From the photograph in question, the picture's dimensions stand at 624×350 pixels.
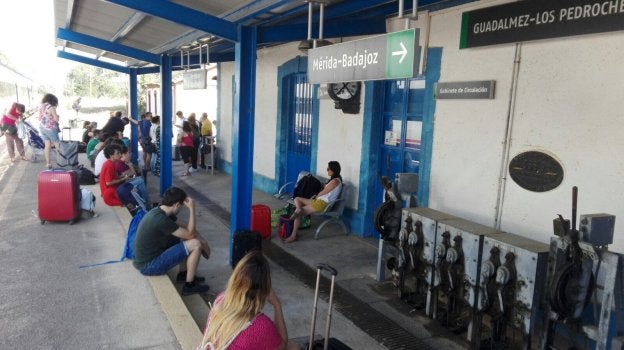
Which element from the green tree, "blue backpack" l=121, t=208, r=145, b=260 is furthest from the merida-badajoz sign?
the green tree

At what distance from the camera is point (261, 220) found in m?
6.65

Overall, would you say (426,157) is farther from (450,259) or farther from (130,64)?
(130,64)

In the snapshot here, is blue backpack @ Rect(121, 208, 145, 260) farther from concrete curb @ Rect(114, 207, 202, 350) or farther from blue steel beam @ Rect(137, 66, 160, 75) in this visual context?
blue steel beam @ Rect(137, 66, 160, 75)

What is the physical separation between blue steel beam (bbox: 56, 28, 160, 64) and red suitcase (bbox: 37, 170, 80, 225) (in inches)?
129

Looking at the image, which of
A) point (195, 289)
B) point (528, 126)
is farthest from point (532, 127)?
point (195, 289)

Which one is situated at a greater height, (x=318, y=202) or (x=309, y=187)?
(x=309, y=187)

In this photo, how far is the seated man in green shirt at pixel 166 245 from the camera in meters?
4.48

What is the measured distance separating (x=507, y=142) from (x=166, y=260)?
348 cm

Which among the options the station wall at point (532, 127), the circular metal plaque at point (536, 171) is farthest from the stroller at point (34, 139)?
the circular metal plaque at point (536, 171)

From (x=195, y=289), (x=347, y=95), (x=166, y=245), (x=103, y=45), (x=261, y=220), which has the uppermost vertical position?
(x=103, y=45)

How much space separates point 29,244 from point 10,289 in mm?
1422

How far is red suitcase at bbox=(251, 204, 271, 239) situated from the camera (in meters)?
6.61

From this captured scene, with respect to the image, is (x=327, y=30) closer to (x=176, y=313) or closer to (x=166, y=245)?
(x=166, y=245)

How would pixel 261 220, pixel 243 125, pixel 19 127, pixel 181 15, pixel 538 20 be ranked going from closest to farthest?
1. pixel 538 20
2. pixel 181 15
3. pixel 243 125
4. pixel 261 220
5. pixel 19 127
